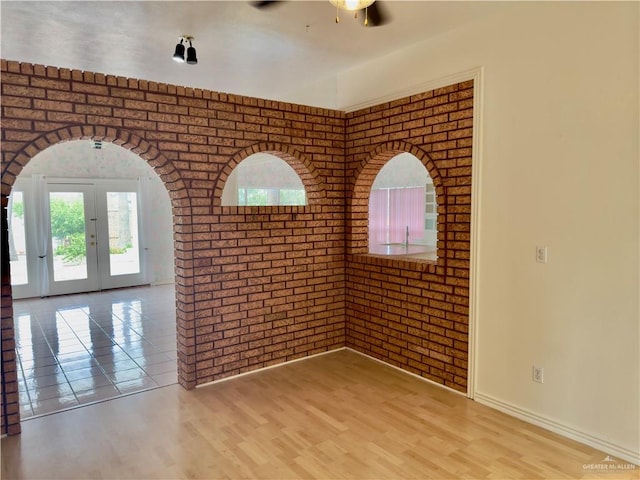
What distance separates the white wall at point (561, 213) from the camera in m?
2.59

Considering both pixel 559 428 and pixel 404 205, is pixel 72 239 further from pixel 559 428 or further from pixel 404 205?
pixel 559 428

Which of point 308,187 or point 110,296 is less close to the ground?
point 308,187

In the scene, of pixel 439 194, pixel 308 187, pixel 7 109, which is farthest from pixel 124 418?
pixel 439 194

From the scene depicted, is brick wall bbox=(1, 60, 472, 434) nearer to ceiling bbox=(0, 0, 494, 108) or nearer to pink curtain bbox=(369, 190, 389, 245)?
ceiling bbox=(0, 0, 494, 108)

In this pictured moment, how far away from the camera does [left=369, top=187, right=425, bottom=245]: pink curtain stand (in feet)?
28.2

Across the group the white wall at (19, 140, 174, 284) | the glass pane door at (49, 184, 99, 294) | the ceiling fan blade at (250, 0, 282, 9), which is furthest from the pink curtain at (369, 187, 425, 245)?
the ceiling fan blade at (250, 0, 282, 9)

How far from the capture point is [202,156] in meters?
3.66

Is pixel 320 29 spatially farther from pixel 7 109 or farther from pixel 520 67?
pixel 7 109

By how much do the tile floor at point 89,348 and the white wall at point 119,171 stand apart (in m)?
1.42

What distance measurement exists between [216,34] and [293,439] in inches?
125

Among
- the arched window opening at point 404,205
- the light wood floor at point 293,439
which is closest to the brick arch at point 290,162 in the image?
the light wood floor at point 293,439

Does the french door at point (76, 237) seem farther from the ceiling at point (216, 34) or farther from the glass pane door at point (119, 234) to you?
the ceiling at point (216, 34)

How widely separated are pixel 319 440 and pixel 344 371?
1.24m

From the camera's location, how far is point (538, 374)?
3.06 metres
